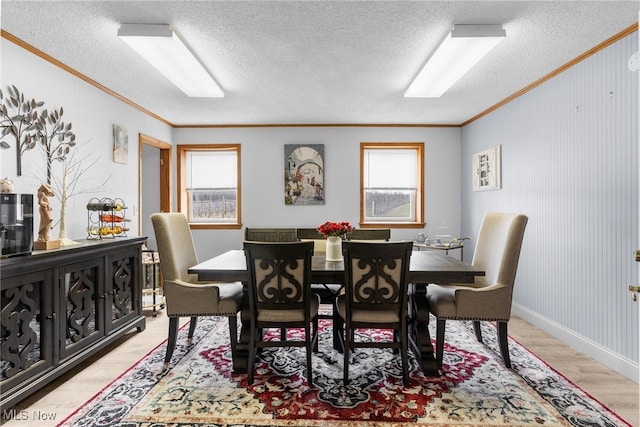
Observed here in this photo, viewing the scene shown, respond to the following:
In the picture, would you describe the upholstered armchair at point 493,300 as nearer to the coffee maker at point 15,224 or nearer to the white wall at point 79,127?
the coffee maker at point 15,224

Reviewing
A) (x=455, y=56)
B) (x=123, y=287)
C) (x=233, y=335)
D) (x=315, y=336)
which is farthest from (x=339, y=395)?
(x=455, y=56)

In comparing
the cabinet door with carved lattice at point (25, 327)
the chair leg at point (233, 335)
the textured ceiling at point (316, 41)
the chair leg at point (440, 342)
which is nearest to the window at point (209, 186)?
the textured ceiling at point (316, 41)

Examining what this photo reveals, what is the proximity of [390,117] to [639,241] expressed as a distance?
10.3 feet

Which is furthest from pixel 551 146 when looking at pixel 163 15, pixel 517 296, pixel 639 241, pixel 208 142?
pixel 208 142

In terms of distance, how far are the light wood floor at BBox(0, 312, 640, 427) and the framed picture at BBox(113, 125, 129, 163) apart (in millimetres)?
1951

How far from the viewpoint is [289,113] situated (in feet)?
15.4

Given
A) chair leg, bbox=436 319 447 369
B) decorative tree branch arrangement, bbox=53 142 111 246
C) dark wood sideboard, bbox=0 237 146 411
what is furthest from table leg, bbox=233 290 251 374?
decorative tree branch arrangement, bbox=53 142 111 246

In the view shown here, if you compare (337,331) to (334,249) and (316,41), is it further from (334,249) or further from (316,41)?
(316,41)

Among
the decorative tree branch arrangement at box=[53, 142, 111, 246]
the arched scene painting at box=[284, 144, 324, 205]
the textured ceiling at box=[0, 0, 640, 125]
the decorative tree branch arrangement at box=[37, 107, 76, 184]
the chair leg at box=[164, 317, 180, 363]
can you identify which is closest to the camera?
the textured ceiling at box=[0, 0, 640, 125]

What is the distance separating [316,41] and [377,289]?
1.88 metres

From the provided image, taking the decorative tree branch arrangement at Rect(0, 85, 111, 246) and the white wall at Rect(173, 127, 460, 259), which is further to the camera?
the white wall at Rect(173, 127, 460, 259)

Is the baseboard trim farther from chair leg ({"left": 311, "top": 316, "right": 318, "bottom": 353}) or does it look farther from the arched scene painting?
the arched scene painting

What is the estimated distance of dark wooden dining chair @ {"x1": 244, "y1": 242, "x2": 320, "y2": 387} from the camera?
2.26 meters

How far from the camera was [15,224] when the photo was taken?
2.12 metres
